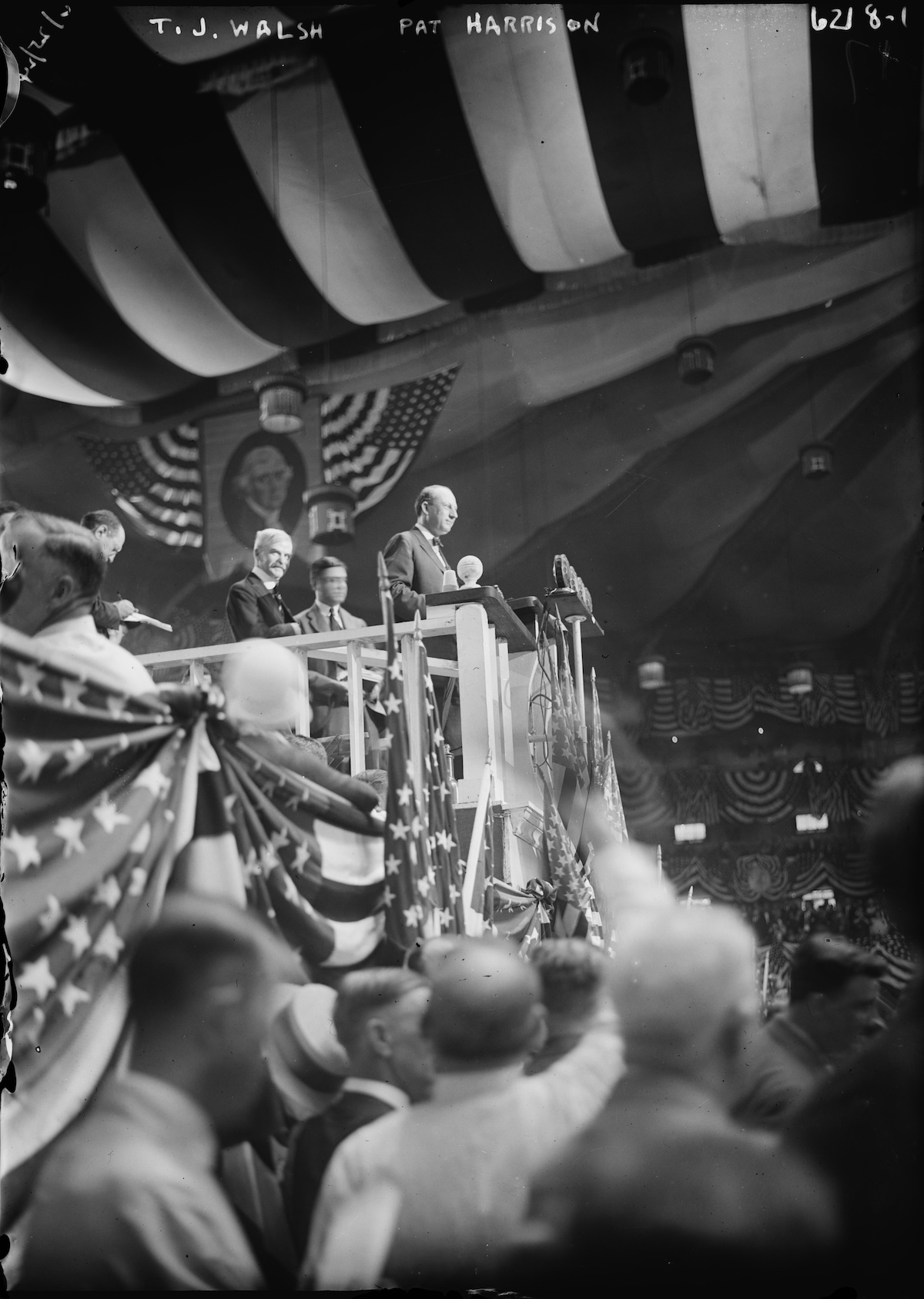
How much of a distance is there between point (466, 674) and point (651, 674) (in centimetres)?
60

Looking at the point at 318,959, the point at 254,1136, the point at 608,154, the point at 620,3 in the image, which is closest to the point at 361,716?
the point at 318,959

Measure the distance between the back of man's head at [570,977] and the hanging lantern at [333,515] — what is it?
149cm

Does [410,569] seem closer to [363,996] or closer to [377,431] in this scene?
[377,431]

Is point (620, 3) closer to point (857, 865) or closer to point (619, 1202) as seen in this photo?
point (857, 865)

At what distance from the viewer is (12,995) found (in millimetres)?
3371

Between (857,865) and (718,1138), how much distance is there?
88 cm

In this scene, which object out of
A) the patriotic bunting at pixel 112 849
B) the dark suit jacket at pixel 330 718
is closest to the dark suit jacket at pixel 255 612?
the dark suit jacket at pixel 330 718

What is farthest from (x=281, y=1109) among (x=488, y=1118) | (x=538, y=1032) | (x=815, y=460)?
(x=815, y=460)

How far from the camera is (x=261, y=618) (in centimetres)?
406

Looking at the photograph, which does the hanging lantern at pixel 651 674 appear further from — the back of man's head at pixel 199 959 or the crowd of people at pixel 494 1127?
the back of man's head at pixel 199 959

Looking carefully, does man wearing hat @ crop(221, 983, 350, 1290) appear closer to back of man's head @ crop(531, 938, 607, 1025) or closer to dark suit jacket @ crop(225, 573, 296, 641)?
back of man's head @ crop(531, 938, 607, 1025)

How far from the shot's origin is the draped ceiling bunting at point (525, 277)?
3977 millimetres

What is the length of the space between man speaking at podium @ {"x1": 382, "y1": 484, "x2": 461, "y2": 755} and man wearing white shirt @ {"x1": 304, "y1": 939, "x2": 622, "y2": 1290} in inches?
30.5

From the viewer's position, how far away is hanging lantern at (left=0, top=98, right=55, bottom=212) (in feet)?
13.8
